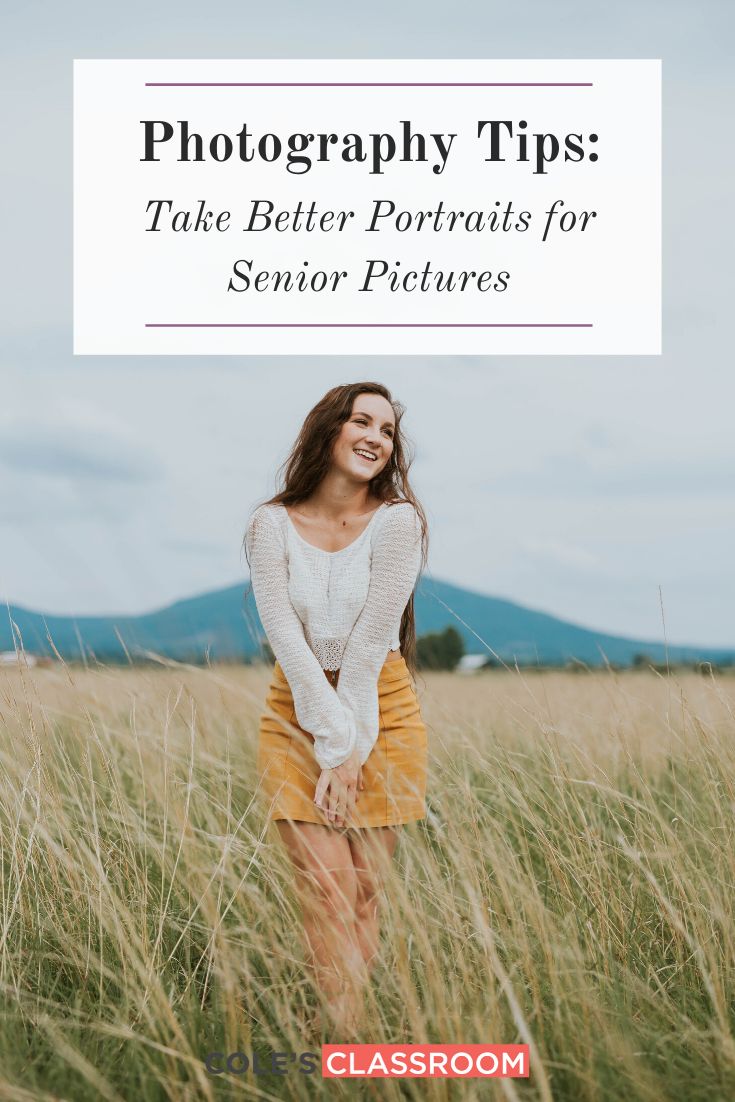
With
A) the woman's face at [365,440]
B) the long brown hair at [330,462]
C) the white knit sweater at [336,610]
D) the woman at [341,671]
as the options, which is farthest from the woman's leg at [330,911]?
the woman's face at [365,440]

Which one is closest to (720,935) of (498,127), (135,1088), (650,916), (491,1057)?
(650,916)

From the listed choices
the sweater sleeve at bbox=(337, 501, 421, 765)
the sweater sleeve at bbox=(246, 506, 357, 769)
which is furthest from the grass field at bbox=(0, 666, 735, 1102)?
the sweater sleeve at bbox=(337, 501, 421, 765)

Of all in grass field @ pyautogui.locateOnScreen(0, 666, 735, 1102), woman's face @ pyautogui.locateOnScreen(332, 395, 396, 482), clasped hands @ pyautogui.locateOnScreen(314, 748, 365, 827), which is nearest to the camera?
grass field @ pyautogui.locateOnScreen(0, 666, 735, 1102)

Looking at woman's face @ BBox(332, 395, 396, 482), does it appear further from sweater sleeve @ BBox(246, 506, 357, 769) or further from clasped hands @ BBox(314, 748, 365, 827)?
clasped hands @ BBox(314, 748, 365, 827)

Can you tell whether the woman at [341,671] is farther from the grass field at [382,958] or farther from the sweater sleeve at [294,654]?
the grass field at [382,958]

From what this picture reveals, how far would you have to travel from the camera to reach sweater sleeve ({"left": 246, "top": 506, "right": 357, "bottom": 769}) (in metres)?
2.74

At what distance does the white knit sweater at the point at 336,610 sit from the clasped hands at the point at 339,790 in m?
0.02

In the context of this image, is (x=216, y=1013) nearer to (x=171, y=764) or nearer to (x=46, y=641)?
(x=171, y=764)

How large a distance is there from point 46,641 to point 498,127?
268 centimetres

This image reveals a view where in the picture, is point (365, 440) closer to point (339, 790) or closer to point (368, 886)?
point (339, 790)

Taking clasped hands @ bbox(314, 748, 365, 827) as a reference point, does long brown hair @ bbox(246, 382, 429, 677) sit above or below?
above

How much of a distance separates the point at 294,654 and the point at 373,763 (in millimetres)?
383

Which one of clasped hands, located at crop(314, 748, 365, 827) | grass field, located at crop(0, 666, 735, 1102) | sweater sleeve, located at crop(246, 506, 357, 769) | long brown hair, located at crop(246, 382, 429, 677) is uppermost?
long brown hair, located at crop(246, 382, 429, 677)

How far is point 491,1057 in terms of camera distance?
2.28 metres
